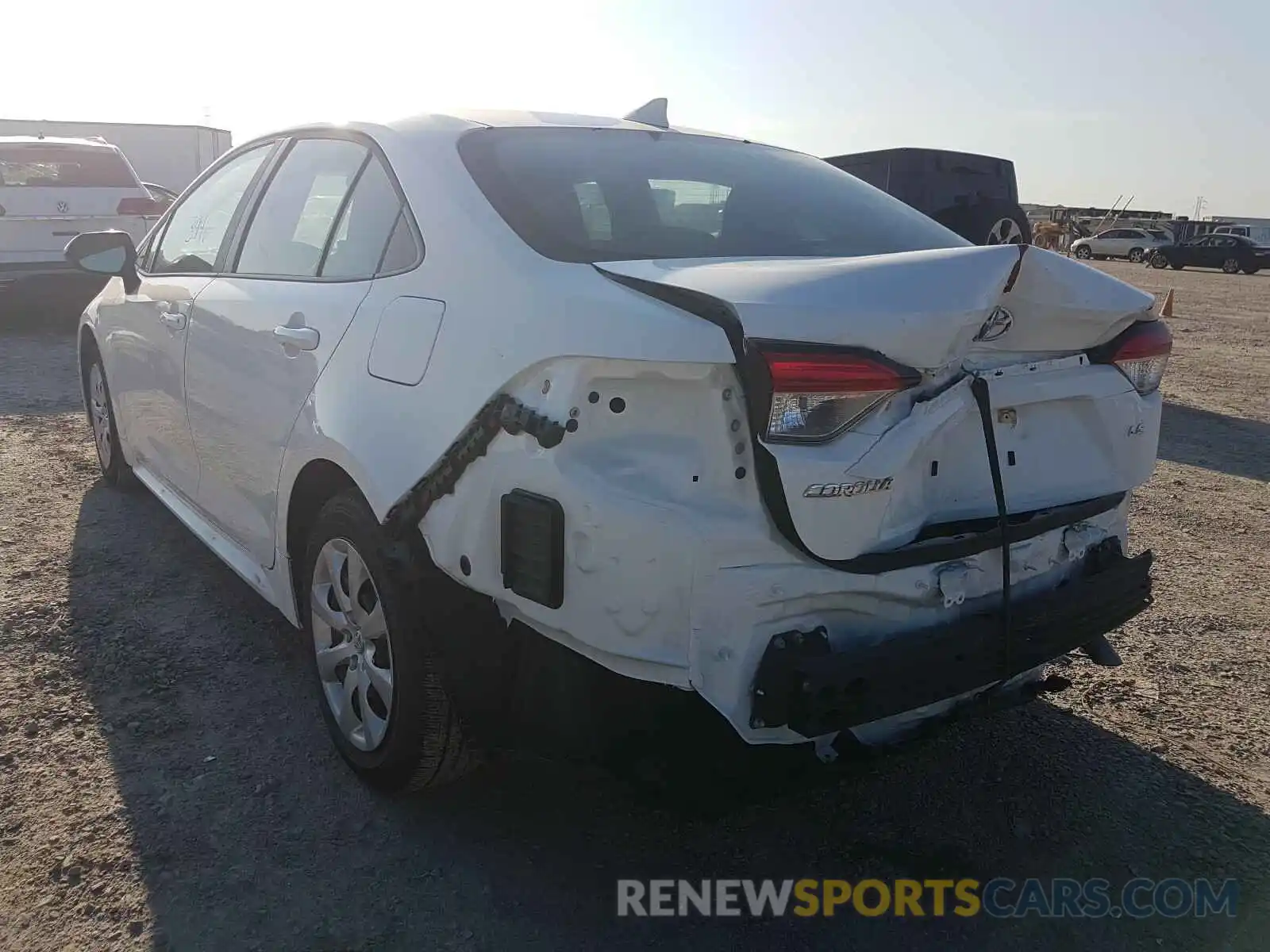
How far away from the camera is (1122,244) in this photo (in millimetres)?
39281

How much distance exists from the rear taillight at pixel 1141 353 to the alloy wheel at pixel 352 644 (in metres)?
1.78

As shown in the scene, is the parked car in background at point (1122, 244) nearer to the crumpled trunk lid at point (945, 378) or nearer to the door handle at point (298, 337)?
the crumpled trunk lid at point (945, 378)

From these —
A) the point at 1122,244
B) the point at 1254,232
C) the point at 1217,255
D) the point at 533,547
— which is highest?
the point at 1254,232

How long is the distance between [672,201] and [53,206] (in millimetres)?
8862

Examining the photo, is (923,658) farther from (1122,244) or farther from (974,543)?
(1122,244)

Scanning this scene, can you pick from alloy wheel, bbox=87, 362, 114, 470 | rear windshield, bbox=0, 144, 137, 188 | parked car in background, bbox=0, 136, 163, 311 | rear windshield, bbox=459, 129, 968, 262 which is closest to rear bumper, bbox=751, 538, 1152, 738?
rear windshield, bbox=459, 129, 968, 262

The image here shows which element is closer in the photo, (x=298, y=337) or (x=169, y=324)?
(x=298, y=337)

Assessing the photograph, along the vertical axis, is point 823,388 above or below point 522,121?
below

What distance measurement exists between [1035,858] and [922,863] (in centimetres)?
29

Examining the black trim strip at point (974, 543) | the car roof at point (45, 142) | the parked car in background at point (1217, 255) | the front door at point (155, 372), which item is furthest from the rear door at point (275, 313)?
the parked car in background at point (1217, 255)

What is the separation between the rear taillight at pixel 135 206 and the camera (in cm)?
963

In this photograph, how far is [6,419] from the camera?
21.3 ft

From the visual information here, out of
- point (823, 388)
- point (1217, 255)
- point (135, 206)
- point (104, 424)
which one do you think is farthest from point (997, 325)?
point (1217, 255)

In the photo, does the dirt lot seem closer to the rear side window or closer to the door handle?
the door handle
